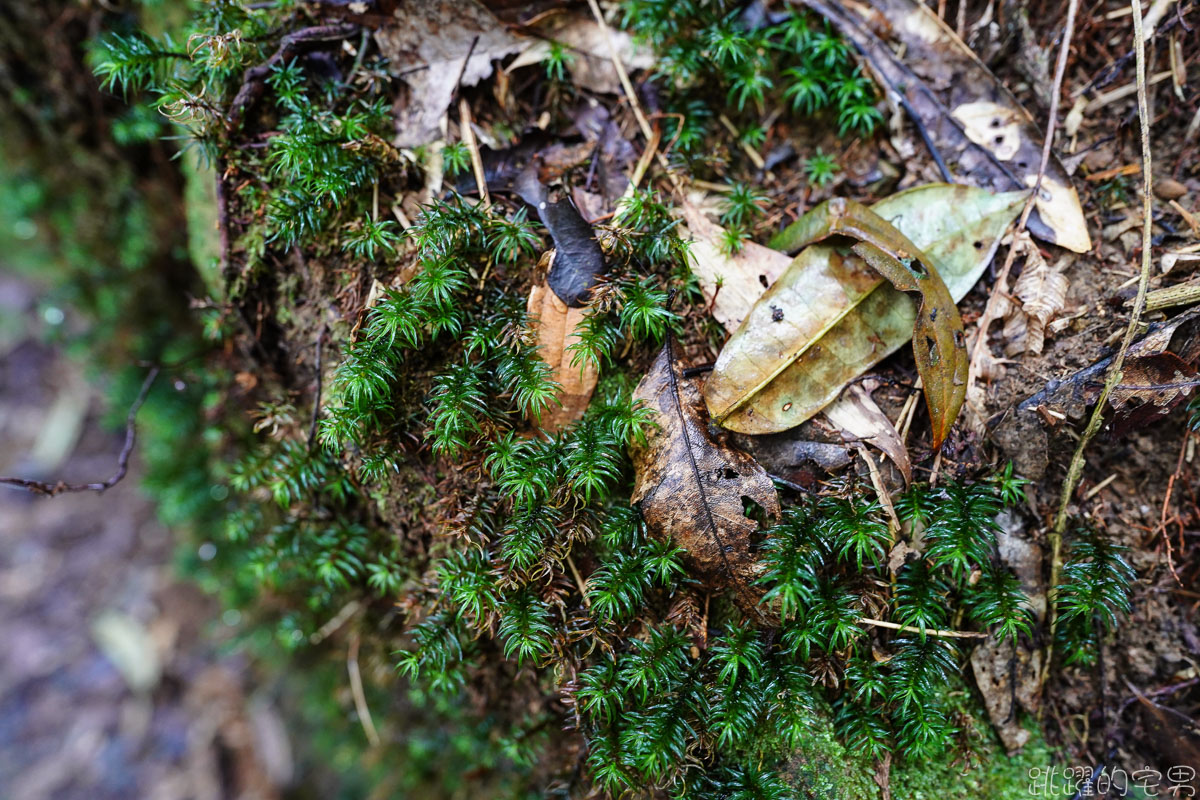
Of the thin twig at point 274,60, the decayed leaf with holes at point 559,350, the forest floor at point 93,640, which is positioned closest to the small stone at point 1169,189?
the decayed leaf with holes at point 559,350

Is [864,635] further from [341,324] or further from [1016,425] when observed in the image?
[341,324]

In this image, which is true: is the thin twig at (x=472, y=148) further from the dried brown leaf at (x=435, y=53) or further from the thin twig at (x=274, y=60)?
the thin twig at (x=274, y=60)

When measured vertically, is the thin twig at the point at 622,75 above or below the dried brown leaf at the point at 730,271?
above

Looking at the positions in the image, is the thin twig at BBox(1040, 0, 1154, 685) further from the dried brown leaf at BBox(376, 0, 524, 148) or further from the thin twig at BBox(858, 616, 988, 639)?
the dried brown leaf at BBox(376, 0, 524, 148)

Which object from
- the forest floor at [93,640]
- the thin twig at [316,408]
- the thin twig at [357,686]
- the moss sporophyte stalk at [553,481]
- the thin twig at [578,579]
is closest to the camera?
the moss sporophyte stalk at [553,481]

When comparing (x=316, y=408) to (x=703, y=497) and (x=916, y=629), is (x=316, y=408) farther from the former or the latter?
(x=916, y=629)

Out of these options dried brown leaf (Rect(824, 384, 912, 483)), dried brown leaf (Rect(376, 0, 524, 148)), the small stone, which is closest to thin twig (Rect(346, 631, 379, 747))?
dried brown leaf (Rect(376, 0, 524, 148))

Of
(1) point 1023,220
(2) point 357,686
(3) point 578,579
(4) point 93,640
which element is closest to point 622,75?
(1) point 1023,220
